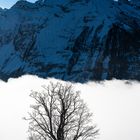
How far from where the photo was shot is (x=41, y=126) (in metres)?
31.5

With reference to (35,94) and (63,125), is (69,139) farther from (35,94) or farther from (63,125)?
(35,94)

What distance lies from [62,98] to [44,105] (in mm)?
1285

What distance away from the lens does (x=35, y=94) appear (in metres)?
31.9

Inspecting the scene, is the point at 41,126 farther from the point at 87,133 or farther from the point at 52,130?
the point at 87,133

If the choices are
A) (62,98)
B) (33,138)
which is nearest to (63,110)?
(62,98)

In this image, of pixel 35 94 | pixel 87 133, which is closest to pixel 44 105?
pixel 35 94

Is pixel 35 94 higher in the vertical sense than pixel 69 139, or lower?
higher

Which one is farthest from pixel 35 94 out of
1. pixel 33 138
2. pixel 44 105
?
pixel 33 138

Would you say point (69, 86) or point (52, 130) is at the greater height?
point (69, 86)

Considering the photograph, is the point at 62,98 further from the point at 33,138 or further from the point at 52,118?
the point at 33,138

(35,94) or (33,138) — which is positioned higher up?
(35,94)

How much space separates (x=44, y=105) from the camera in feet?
104

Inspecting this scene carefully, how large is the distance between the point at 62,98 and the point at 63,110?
82 centimetres

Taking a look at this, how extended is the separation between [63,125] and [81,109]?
5.81 feet
